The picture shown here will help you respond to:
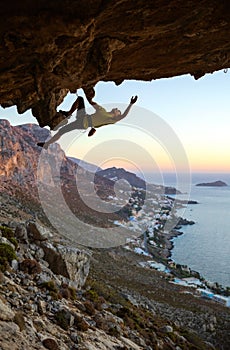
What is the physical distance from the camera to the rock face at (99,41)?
3.34 meters

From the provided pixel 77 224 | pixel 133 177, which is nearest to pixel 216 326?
pixel 77 224

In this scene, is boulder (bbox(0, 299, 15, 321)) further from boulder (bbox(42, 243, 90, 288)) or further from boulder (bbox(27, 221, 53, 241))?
boulder (bbox(27, 221, 53, 241))

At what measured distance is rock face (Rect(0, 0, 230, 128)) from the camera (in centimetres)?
334

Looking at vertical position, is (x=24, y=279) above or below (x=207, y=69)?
below

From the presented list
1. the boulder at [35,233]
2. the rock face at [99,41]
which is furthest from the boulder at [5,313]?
the boulder at [35,233]

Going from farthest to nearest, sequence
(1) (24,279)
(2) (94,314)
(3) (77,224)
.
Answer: (3) (77,224) < (2) (94,314) < (1) (24,279)

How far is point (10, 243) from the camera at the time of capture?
42.3 ft

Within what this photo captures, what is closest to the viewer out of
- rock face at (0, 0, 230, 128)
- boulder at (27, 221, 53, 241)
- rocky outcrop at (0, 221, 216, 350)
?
rock face at (0, 0, 230, 128)

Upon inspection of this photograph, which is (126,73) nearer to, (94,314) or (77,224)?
(94,314)

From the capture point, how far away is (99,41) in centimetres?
417

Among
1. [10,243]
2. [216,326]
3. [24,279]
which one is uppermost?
[10,243]

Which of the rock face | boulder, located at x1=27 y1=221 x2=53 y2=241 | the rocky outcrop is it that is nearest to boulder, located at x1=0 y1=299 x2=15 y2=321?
the rocky outcrop

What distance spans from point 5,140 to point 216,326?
184 feet

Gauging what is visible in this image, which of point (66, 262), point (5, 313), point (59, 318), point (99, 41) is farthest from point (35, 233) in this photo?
point (99, 41)
